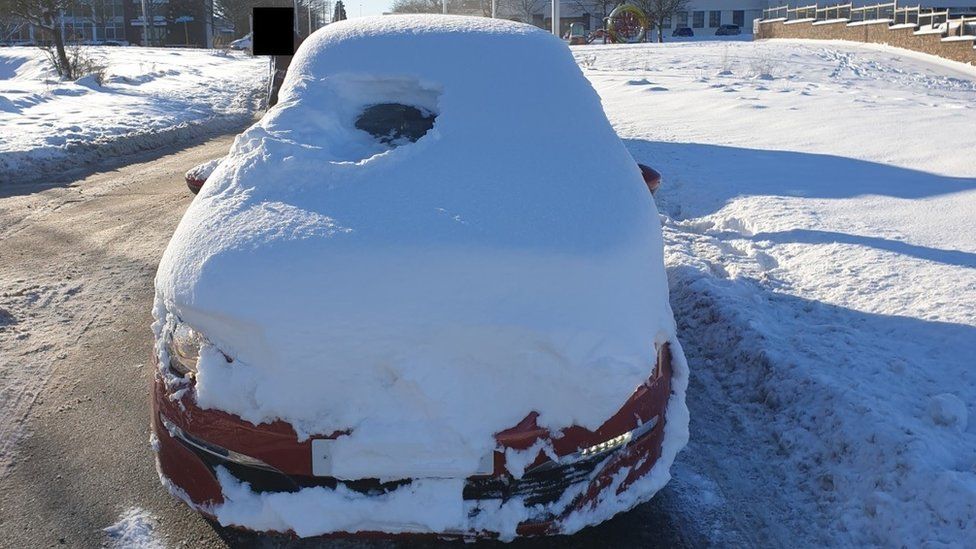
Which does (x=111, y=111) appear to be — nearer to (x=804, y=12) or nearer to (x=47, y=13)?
(x=47, y=13)

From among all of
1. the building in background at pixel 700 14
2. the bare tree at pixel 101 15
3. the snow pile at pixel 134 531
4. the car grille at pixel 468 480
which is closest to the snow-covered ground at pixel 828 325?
the car grille at pixel 468 480

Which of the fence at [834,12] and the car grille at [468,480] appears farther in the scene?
the fence at [834,12]

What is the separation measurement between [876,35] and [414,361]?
37.1 meters

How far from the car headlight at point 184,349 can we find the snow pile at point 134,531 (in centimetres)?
69

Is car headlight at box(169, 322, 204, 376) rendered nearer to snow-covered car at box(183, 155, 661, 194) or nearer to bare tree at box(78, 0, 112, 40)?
snow-covered car at box(183, 155, 661, 194)

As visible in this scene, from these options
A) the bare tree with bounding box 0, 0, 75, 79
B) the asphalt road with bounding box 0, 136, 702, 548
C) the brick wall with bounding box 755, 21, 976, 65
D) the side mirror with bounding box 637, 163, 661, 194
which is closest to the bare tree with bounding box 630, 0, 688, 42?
the brick wall with bounding box 755, 21, 976, 65

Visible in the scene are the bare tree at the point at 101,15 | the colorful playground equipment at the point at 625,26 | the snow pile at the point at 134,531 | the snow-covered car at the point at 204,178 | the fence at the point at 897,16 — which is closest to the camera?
the snow pile at the point at 134,531

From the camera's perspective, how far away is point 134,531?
9.68 feet

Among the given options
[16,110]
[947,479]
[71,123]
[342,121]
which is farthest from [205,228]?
[16,110]

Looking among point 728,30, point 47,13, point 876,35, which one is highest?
point 728,30

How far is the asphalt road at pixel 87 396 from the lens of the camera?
2.96m

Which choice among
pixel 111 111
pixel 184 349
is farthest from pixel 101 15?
pixel 184 349

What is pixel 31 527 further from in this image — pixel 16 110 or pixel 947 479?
pixel 16 110

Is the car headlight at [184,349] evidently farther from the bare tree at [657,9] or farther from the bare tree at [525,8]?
the bare tree at [657,9]
